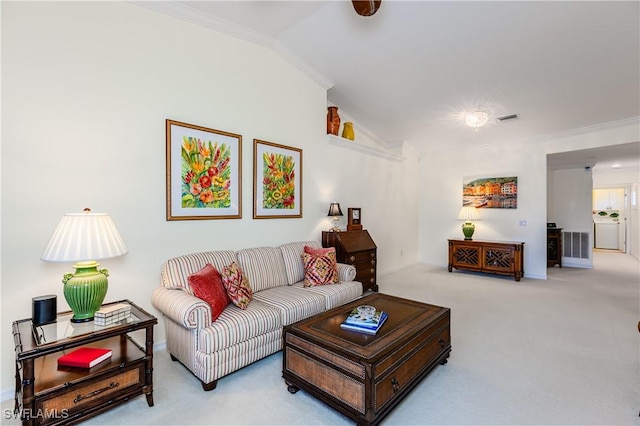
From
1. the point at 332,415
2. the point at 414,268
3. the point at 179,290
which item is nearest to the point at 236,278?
the point at 179,290

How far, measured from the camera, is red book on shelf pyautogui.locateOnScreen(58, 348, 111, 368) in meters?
1.94

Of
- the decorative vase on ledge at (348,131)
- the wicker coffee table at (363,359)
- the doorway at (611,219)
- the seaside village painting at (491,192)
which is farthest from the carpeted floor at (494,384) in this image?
the doorway at (611,219)

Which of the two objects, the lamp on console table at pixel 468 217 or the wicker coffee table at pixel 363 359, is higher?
the lamp on console table at pixel 468 217

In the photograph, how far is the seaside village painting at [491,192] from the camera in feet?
20.0

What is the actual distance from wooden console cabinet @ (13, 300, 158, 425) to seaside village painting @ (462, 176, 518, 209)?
252 inches

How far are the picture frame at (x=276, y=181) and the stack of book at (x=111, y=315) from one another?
1.80 meters

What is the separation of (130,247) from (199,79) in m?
1.83

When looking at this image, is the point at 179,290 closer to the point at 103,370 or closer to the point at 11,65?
the point at 103,370

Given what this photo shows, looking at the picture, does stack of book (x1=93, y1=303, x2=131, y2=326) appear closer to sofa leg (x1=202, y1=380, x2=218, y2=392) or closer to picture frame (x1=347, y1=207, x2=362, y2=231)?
sofa leg (x1=202, y1=380, x2=218, y2=392)

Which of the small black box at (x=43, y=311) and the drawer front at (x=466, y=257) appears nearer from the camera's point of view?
the small black box at (x=43, y=311)

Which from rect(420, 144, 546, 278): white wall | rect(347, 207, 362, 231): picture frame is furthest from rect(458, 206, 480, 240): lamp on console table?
rect(347, 207, 362, 231): picture frame

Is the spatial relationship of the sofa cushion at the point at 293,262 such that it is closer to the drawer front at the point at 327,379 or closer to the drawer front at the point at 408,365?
the drawer front at the point at 327,379

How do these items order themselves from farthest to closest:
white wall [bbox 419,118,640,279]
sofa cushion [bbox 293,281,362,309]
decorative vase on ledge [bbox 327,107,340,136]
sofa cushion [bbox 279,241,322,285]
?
white wall [bbox 419,118,640,279]
decorative vase on ledge [bbox 327,107,340,136]
sofa cushion [bbox 279,241,322,285]
sofa cushion [bbox 293,281,362,309]

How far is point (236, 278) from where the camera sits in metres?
2.74
